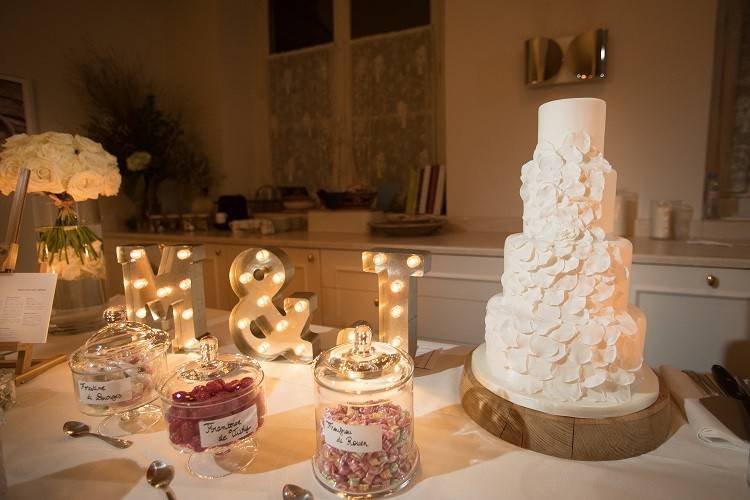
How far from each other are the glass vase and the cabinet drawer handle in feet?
6.38

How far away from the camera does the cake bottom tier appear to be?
0.65m

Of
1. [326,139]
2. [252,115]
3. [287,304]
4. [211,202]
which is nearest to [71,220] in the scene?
[287,304]

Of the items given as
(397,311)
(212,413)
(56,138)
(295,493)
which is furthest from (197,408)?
(56,138)

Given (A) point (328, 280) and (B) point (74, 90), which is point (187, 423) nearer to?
(A) point (328, 280)

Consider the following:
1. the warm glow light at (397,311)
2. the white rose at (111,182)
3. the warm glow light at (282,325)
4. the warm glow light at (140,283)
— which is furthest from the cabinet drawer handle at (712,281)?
the white rose at (111,182)

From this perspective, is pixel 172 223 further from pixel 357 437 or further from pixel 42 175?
pixel 357 437

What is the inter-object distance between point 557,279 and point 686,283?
3.75 feet

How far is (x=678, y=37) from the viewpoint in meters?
1.87

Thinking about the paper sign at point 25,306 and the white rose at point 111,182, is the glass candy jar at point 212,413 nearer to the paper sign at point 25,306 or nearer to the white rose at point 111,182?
the paper sign at point 25,306

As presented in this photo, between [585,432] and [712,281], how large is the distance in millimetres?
1191

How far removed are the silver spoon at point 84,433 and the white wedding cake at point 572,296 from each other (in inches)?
24.4

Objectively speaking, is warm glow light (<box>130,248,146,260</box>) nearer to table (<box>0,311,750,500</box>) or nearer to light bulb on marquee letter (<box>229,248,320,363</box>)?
light bulb on marquee letter (<box>229,248,320,363</box>)

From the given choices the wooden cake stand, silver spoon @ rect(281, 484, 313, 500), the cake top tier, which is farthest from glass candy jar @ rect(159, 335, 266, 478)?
the cake top tier

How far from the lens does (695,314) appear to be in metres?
1.52
